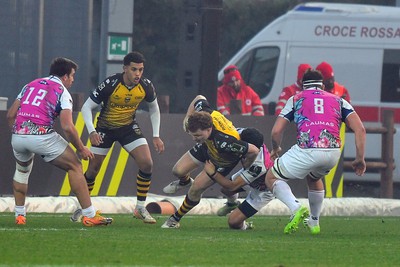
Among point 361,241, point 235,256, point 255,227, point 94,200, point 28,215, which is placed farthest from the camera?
point 94,200

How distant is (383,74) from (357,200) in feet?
14.5

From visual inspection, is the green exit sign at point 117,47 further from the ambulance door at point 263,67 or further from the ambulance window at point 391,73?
the ambulance window at point 391,73

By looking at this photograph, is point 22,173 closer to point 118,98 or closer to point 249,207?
point 118,98

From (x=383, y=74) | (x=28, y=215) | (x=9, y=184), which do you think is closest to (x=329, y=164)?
(x=28, y=215)

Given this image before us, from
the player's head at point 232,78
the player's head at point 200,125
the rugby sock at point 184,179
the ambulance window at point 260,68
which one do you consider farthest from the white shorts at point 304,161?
the ambulance window at point 260,68

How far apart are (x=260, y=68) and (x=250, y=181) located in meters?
9.94

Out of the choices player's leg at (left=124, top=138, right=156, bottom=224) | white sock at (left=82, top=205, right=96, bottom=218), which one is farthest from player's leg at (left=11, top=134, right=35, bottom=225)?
player's leg at (left=124, top=138, right=156, bottom=224)

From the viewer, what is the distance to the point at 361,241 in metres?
13.4

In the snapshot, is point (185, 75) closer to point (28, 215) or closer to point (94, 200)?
point (94, 200)

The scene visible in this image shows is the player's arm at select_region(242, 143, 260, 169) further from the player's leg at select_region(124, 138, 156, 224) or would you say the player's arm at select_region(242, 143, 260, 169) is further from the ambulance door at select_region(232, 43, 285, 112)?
the ambulance door at select_region(232, 43, 285, 112)

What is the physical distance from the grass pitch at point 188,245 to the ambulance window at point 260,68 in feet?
27.8

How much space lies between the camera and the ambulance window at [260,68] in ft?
79.6

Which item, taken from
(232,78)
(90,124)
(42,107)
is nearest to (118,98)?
(90,124)

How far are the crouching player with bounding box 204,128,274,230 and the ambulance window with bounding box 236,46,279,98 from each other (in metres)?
9.48
